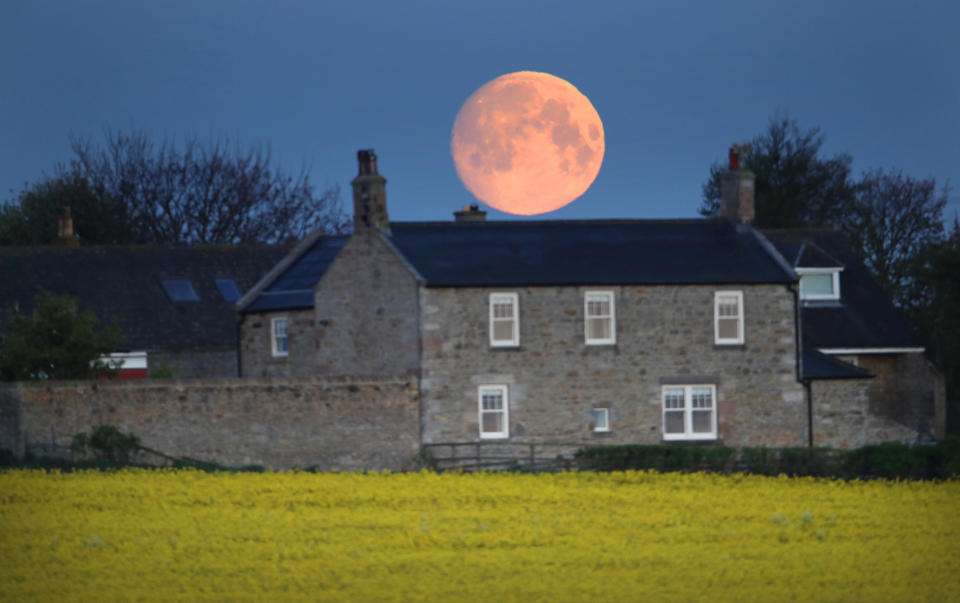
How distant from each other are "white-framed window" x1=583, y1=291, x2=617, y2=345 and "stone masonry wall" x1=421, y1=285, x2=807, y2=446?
0.20m

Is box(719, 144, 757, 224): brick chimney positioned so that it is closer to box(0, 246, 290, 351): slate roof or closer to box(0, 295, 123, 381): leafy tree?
box(0, 246, 290, 351): slate roof

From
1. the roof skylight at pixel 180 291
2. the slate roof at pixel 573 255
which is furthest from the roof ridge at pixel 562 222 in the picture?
the roof skylight at pixel 180 291

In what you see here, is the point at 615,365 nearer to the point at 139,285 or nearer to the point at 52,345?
the point at 52,345

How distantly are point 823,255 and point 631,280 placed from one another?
13133 millimetres

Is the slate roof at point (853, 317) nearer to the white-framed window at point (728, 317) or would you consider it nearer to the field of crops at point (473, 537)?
the white-framed window at point (728, 317)

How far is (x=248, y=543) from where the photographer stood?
2841 centimetres

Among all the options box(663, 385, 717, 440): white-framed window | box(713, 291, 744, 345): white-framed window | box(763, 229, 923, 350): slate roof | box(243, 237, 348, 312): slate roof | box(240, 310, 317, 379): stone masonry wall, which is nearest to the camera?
box(663, 385, 717, 440): white-framed window

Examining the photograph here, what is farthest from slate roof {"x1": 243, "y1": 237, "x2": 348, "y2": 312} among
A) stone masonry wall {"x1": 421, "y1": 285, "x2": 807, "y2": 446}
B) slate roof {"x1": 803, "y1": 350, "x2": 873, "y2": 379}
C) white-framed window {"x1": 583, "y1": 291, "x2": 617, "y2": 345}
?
slate roof {"x1": 803, "y1": 350, "x2": 873, "y2": 379}

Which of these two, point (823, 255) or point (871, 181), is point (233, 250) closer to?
point (823, 255)

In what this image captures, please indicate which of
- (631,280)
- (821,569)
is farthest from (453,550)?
(631,280)

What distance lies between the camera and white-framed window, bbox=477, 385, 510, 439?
46875 millimetres

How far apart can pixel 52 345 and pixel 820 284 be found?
28.8 meters

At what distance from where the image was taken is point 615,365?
47781mm

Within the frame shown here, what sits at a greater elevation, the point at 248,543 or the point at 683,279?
the point at 683,279
